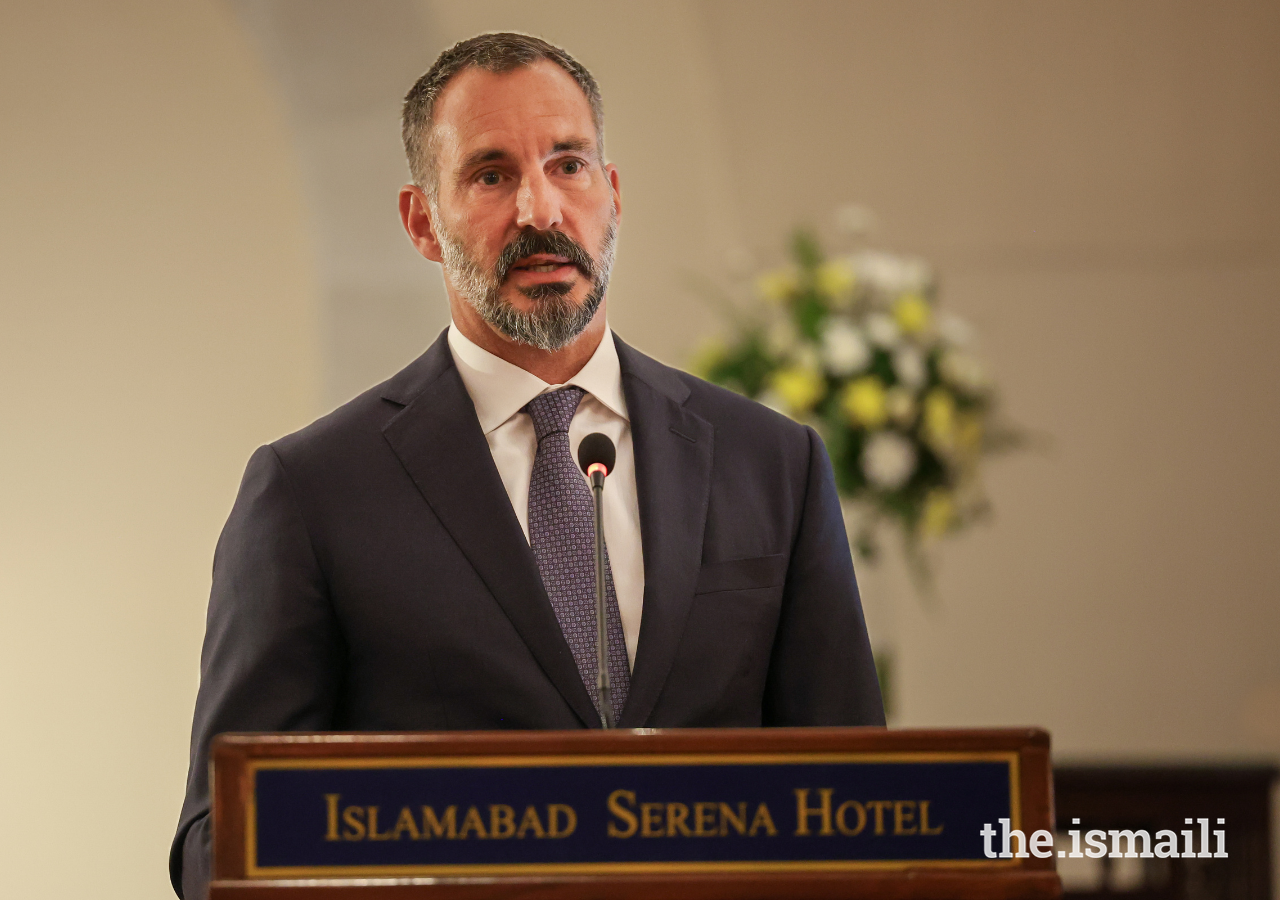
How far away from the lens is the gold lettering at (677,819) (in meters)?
1.26

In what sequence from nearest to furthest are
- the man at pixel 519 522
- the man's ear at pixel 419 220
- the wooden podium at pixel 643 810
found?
the wooden podium at pixel 643 810, the man at pixel 519 522, the man's ear at pixel 419 220

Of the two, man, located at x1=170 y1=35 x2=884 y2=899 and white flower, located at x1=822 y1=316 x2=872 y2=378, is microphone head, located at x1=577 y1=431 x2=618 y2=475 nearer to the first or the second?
man, located at x1=170 y1=35 x2=884 y2=899

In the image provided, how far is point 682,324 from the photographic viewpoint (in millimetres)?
5105

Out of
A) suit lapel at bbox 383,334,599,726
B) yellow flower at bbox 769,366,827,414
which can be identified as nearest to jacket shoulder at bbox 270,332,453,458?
suit lapel at bbox 383,334,599,726

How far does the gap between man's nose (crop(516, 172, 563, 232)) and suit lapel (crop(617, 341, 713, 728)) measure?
0.26m

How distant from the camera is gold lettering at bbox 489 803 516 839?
126 cm

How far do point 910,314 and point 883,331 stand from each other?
0.30 feet

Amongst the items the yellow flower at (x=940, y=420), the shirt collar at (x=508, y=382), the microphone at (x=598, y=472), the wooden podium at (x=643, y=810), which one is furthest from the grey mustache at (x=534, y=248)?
the yellow flower at (x=940, y=420)

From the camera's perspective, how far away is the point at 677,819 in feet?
4.14

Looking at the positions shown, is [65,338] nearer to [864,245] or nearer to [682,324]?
[682,324]

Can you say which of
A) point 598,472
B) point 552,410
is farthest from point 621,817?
point 552,410

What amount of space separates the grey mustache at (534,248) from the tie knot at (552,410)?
0.17 meters

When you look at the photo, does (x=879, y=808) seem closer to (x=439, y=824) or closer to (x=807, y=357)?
(x=439, y=824)

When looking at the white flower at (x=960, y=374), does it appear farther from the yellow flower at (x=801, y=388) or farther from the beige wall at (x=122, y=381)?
the beige wall at (x=122, y=381)
